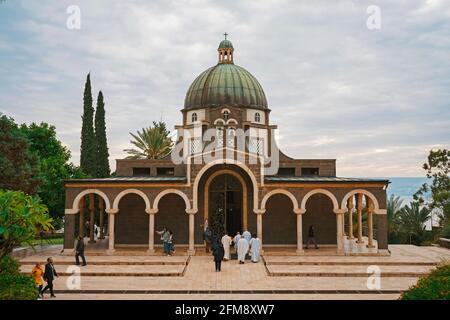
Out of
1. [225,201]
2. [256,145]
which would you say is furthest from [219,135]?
[225,201]

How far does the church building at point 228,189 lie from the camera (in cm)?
2678

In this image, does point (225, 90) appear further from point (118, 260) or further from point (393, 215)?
point (393, 215)

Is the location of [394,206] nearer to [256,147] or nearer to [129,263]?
[256,147]

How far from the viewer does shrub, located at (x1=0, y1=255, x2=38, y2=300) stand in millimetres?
11431

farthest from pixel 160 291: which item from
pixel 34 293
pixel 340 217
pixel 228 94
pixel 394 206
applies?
pixel 394 206

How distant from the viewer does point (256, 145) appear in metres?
33.1

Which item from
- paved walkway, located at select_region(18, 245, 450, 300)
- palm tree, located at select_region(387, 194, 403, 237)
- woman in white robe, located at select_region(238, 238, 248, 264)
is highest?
palm tree, located at select_region(387, 194, 403, 237)

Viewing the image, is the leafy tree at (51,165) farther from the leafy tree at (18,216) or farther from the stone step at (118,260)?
the leafy tree at (18,216)

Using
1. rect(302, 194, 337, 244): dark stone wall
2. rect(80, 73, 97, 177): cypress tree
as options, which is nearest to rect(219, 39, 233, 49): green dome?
rect(80, 73, 97, 177): cypress tree

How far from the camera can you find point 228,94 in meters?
34.4

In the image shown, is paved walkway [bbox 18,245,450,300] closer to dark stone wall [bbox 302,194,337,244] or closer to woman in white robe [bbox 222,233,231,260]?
woman in white robe [bbox 222,233,231,260]

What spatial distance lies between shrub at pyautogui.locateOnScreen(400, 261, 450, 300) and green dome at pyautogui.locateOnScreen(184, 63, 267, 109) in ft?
79.9

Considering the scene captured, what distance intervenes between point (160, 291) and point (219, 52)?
25.8 metres
